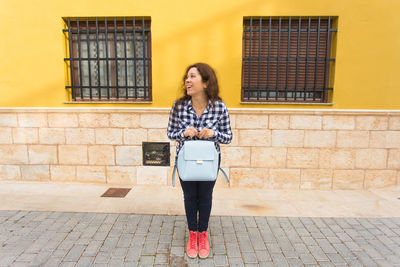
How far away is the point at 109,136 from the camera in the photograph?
4457mm

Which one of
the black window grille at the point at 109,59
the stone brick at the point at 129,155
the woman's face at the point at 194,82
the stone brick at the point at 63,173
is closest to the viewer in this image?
the woman's face at the point at 194,82

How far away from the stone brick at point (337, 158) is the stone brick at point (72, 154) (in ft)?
14.6

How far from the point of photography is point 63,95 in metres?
4.45

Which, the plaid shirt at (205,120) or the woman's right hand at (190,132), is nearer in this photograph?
the woman's right hand at (190,132)

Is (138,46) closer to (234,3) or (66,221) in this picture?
(234,3)

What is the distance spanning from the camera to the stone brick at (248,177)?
4422 millimetres

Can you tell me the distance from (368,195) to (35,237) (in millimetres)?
5010

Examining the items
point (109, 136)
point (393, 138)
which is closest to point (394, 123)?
point (393, 138)

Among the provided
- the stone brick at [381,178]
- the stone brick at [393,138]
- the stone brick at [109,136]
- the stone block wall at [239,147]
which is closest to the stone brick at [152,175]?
the stone block wall at [239,147]

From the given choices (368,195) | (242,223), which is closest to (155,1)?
(242,223)

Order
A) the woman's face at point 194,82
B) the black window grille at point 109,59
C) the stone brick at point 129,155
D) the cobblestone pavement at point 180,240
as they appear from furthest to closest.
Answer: the stone brick at point 129,155
the black window grille at point 109,59
the cobblestone pavement at point 180,240
the woman's face at point 194,82

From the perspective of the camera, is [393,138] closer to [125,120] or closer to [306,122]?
[306,122]

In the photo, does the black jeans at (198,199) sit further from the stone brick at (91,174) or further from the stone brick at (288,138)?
the stone brick at (91,174)

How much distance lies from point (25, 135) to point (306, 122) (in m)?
5.27
